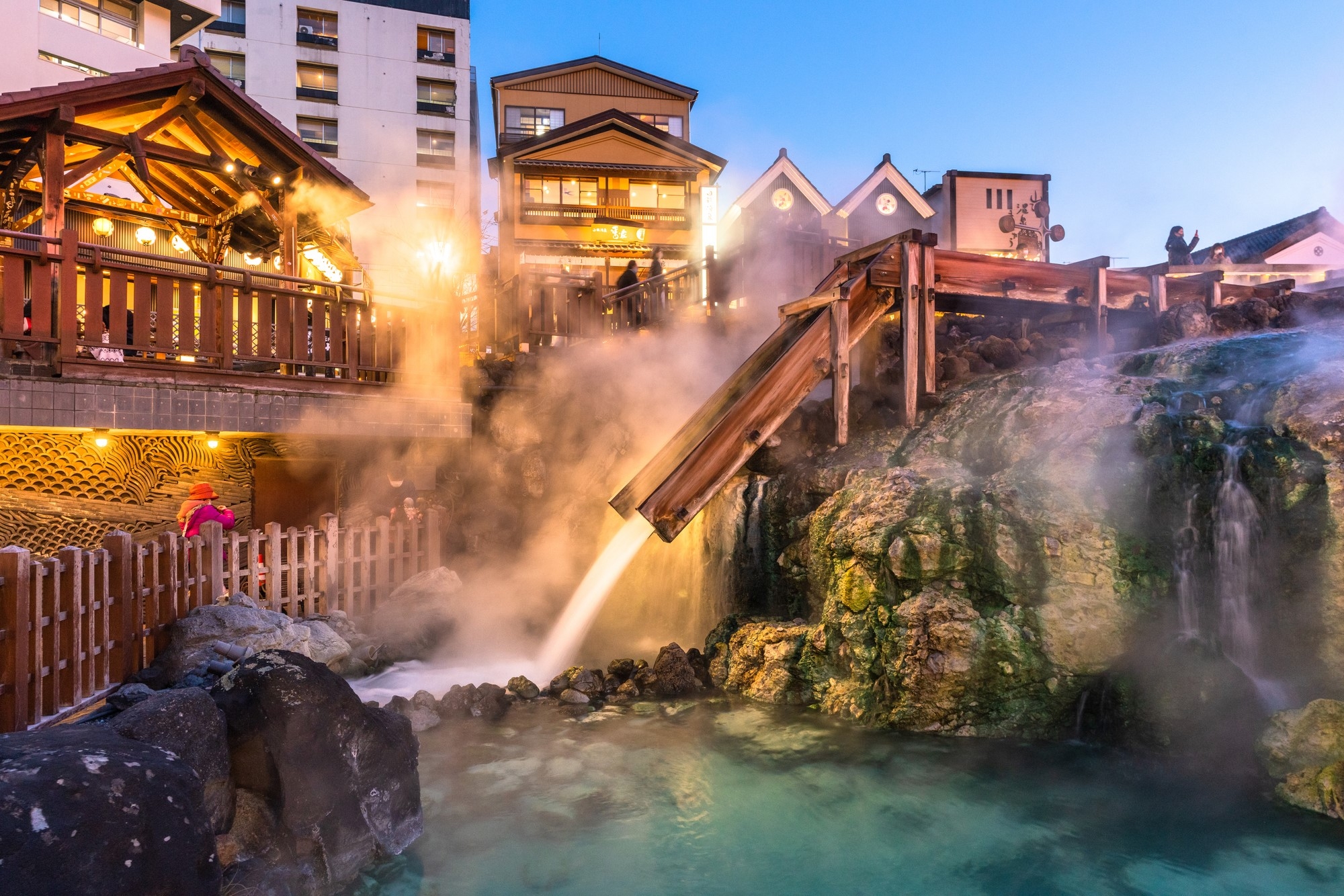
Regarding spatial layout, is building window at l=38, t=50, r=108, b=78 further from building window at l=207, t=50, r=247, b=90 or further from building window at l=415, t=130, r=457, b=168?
building window at l=415, t=130, r=457, b=168

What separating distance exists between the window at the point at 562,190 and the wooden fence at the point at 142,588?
2499cm

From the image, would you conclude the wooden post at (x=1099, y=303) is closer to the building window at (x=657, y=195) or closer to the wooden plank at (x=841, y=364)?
the wooden plank at (x=841, y=364)

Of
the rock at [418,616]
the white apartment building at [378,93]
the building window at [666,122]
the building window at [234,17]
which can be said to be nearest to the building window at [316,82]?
the white apartment building at [378,93]

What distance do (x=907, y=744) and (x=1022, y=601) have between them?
1654 mm

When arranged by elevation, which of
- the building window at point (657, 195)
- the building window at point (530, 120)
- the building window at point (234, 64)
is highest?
the building window at point (234, 64)

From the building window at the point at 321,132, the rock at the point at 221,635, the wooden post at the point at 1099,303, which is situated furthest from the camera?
the building window at the point at 321,132

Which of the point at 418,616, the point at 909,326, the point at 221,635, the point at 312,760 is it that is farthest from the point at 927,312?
the point at 221,635

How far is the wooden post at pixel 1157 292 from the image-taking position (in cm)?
1127

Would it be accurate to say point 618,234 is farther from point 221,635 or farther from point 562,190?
point 221,635

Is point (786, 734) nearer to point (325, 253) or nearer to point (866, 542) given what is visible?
point (866, 542)

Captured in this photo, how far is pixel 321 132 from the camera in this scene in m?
42.7

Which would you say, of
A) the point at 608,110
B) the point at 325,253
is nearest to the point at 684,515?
the point at 325,253

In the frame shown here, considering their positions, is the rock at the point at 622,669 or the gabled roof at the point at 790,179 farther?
the gabled roof at the point at 790,179

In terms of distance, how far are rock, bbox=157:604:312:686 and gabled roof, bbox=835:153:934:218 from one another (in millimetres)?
33146
